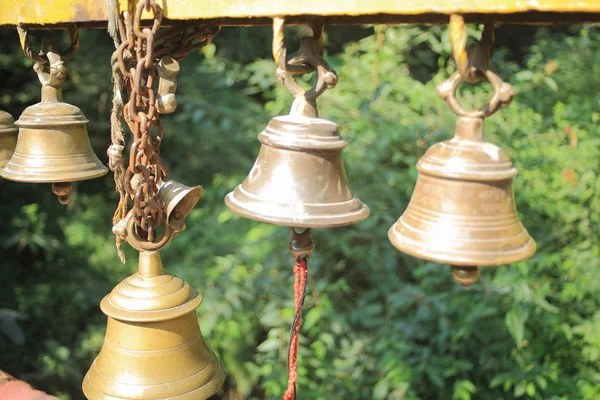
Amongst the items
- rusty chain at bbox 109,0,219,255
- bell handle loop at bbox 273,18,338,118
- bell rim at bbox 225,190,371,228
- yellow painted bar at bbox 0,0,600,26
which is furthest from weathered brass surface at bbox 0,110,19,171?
bell handle loop at bbox 273,18,338,118

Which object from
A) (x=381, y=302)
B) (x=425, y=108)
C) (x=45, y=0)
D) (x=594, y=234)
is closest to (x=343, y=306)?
(x=381, y=302)

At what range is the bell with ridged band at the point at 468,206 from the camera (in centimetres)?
97

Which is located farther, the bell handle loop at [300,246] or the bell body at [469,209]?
the bell handle loop at [300,246]

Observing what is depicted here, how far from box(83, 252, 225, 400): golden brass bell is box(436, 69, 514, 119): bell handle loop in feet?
2.51

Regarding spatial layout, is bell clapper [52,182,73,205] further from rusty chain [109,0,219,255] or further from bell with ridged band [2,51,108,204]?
rusty chain [109,0,219,255]

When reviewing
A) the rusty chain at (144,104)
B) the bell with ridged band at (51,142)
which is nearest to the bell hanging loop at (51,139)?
the bell with ridged band at (51,142)

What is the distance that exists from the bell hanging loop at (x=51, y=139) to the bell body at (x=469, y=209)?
3.41ft

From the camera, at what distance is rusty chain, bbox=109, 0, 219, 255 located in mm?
1215

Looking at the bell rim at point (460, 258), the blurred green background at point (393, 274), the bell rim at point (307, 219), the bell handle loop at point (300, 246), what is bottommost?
the blurred green background at point (393, 274)

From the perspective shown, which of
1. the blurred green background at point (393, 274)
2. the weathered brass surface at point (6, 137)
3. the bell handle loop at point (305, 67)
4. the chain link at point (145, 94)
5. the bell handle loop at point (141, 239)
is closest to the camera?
the bell handle loop at point (305, 67)

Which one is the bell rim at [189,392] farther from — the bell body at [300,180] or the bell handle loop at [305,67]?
the bell handle loop at [305,67]

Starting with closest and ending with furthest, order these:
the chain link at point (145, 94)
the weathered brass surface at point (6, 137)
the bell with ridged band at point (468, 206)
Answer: the bell with ridged band at point (468, 206) < the chain link at point (145, 94) < the weathered brass surface at point (6, 137)

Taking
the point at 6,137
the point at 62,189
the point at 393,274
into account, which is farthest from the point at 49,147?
the point at 393,274

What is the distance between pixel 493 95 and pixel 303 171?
1.19 feet
